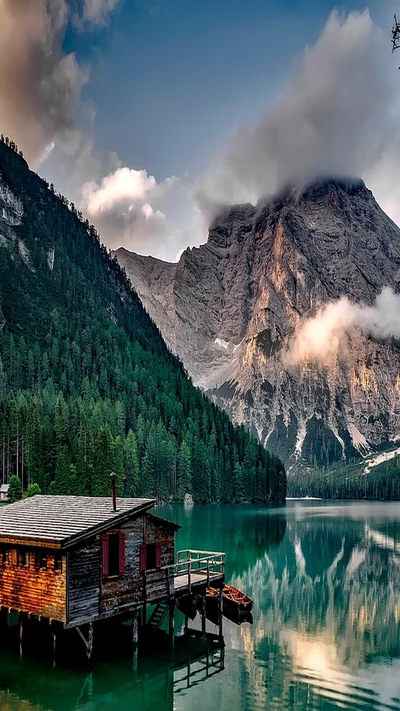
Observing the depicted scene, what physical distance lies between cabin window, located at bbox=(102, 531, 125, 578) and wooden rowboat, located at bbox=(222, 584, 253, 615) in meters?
15.0

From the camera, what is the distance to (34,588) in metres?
35.8

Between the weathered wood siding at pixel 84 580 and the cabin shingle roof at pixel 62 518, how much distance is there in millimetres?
929

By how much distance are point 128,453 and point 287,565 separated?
264ft

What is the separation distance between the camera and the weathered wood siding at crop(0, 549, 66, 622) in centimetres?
3428

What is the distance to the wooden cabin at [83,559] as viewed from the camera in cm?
3447

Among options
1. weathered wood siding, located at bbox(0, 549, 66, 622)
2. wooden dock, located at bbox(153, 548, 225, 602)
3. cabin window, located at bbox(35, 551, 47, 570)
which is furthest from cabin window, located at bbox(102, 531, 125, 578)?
wooden dock, located at bbox(153, 548, 225, 602)

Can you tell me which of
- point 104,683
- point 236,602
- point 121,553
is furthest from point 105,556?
point 236,602

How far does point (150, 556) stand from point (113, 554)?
378 cm

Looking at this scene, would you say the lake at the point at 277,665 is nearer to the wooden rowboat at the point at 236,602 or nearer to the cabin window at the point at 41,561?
the wooden rowboat at the point at 236,602

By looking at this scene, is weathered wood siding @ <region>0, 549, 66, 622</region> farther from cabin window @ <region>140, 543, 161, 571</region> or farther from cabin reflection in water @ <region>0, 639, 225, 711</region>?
cabin window @ <region>140, 543, 161, 571</region>

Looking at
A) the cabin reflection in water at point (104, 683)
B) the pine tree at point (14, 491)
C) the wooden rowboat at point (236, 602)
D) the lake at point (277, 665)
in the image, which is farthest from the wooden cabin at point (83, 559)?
the pine tree at point (14, 491)

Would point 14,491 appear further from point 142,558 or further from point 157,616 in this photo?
point 142,558

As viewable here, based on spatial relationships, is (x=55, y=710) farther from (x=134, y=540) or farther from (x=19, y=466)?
(x=19, y=466)

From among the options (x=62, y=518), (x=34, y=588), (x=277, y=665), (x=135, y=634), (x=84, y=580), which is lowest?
(x=277, y=665)
